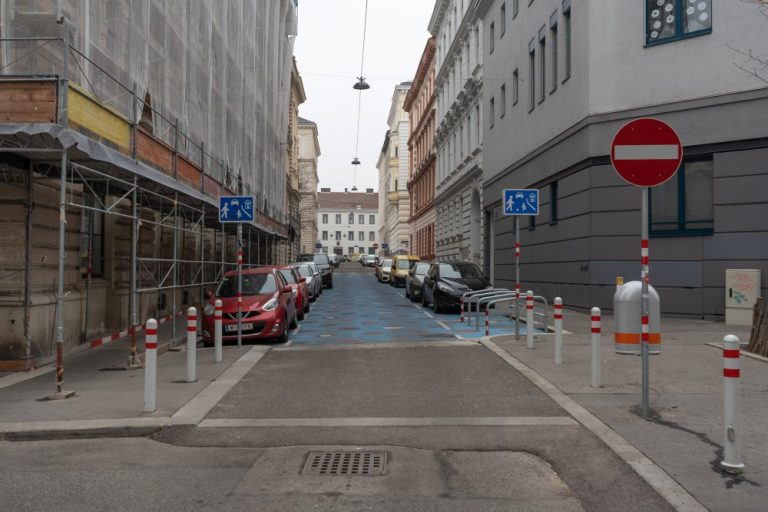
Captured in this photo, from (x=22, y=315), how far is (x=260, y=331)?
425cm

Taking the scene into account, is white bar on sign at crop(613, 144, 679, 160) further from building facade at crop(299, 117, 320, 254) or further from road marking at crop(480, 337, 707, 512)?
building facade at crop(299, 117, 320, 254)

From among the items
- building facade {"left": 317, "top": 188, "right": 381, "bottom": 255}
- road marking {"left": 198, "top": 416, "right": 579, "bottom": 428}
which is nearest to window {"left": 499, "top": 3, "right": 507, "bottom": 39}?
road marking {"left": 198, "top": 416, "right": 579, "bottom": 428}

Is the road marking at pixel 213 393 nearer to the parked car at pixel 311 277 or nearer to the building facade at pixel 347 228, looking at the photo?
the parked car at pixel 311 277

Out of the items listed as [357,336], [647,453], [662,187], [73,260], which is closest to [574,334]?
[357,336]

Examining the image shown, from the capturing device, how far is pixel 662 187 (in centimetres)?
1644

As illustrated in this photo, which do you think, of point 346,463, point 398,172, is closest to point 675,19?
point 346,463

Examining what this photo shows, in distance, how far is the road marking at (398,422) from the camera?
21.2 feet

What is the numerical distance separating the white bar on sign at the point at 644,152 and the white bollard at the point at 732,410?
233 cm

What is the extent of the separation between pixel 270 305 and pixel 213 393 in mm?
5081

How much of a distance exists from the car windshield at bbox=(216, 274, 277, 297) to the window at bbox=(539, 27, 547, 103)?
1209cm

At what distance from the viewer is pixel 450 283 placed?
64.6ft

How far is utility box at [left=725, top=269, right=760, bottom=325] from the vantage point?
14633 mm

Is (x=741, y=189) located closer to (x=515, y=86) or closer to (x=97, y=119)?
(x=515, y=86)

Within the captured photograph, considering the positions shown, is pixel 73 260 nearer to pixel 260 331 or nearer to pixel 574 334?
pixel 260 331
